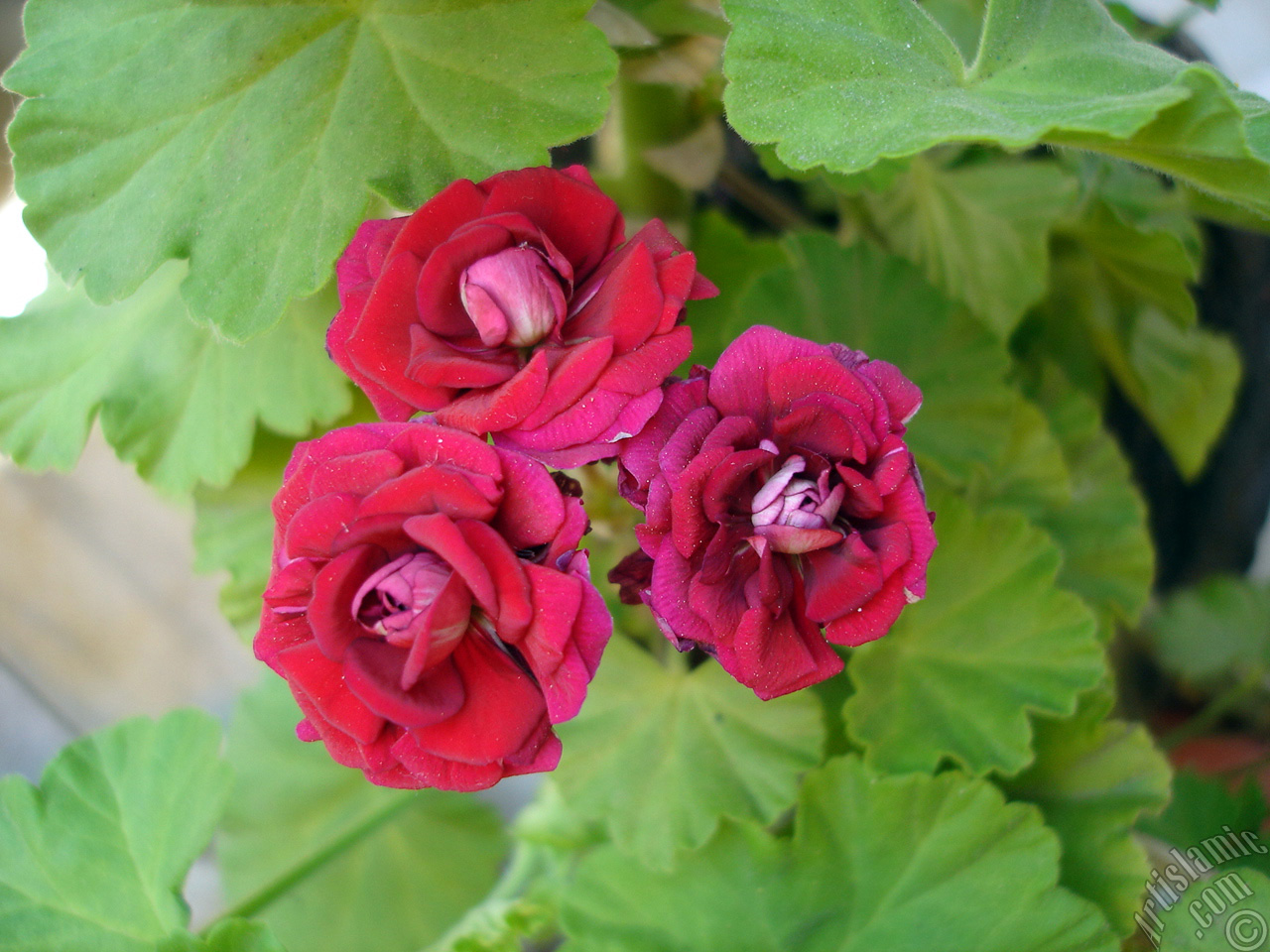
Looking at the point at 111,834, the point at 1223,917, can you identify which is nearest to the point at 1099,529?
the point at 1223,917

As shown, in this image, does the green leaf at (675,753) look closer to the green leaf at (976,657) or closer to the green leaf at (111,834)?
the green leaf at (976,657)

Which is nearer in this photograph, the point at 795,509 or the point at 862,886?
the point at 795,509

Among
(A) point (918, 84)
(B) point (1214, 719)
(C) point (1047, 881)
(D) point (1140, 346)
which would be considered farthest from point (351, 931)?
(B) point (1214, 719)

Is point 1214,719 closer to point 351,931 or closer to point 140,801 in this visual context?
point 351,931

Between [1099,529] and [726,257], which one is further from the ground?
[726,257]

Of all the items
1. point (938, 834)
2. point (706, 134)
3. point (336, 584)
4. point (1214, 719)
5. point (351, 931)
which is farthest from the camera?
point (1214, 719)

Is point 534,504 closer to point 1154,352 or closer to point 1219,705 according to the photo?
point 1154,352

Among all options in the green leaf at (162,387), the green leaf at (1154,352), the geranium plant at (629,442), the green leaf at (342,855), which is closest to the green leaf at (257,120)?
the geranium plant at (629,442)
